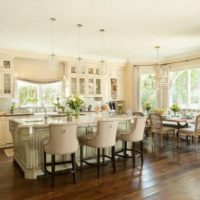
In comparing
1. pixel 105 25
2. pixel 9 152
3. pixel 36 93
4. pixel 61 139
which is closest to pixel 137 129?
pixel 61 139

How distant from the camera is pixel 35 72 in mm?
6723

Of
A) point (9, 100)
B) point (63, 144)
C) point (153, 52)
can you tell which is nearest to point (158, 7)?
point (63, 144)

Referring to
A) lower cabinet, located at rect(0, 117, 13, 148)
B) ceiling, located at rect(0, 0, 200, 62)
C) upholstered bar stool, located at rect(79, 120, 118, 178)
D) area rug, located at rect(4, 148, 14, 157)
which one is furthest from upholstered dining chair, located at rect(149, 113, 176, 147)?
lower cabinet, located at rect(0, 117, 13, 148)

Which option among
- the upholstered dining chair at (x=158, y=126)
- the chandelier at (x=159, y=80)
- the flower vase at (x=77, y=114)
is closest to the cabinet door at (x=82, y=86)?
the chandelier at (x=159, y=80)

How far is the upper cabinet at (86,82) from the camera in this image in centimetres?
719

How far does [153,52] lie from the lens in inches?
285

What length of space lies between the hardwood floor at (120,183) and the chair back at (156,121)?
4.78 ft

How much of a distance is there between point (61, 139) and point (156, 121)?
11.4 feet

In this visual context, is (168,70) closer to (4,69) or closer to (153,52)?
(153,52)

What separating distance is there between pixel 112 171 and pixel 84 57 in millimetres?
4479

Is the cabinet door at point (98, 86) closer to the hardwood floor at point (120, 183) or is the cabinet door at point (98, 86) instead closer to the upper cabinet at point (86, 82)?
the upper cabinet at point (86, 82)

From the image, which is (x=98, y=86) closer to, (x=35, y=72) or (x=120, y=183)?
(x=35, y=72)

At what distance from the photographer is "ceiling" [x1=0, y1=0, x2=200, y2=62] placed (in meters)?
3.52

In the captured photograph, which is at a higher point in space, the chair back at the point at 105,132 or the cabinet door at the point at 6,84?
the cabinet door at the point at 6,84
